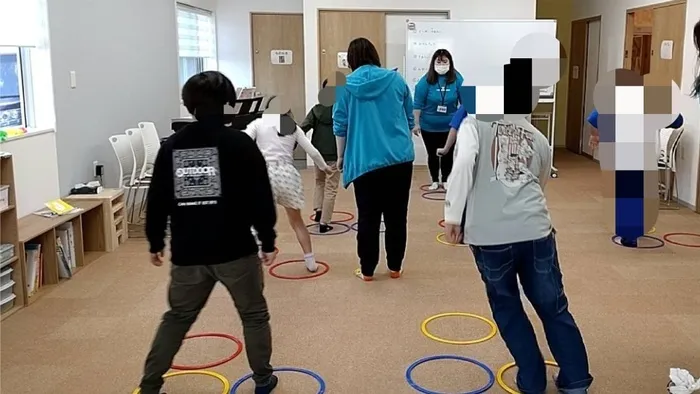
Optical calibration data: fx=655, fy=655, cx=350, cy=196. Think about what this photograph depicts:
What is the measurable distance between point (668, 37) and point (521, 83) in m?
5.56

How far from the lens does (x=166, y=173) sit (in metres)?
2.50

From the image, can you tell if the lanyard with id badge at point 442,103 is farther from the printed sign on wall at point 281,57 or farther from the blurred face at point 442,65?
the printed sign on wall at point 281,57

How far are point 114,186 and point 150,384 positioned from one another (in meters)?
3.74

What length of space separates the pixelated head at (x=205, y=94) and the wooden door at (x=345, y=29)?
6.27 meters

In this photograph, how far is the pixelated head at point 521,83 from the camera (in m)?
2.47

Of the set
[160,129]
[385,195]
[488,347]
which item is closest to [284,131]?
[385,195]

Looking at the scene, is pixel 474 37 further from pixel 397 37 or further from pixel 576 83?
pixel 576 83

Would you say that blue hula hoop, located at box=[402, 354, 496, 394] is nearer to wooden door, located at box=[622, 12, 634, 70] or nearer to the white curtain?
the white curtain

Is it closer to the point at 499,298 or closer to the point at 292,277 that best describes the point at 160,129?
the point at 292,277

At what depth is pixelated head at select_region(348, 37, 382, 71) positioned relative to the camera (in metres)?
3.97

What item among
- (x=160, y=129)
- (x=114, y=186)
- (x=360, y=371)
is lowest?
(x=360, y=371)

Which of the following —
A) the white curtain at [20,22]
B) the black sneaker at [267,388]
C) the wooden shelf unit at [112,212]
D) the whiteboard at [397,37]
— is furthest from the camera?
the whiteboard at [397,37]

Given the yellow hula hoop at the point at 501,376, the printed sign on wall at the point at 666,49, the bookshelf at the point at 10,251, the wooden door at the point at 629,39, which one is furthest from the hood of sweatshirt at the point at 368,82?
the wooden door at the point at 629,39

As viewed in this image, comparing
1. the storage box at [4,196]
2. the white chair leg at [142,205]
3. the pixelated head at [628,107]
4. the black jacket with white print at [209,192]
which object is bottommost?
the white chair leg at [142,205]
